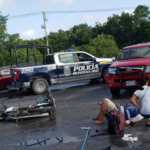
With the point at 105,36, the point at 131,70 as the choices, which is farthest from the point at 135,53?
the point at 105,36

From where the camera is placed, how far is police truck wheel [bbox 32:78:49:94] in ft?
40.0

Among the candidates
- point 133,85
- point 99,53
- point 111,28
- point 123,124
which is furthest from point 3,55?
point 123,124

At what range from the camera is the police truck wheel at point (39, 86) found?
40.0ft

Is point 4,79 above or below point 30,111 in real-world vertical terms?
above

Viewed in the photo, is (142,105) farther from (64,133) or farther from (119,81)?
(119,81)

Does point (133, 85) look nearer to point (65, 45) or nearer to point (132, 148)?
point (132, 148)

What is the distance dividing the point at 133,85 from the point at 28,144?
14.2 feet

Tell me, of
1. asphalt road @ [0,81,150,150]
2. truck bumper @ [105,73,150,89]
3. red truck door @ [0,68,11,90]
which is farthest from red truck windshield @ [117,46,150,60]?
red truck door @ [0,68,11,90]

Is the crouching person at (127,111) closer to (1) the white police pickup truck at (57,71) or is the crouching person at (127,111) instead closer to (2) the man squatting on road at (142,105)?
(2) the man squatting on road at (142,105)

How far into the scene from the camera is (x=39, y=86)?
1234 centimetres

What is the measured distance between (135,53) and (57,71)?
4059 mm

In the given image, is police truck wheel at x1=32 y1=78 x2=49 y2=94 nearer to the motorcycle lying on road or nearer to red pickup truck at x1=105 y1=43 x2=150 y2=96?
red pickup truck at x1=105 y1=43 x2=150 y2=96

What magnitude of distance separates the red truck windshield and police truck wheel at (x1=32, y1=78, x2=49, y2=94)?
386 centimetres

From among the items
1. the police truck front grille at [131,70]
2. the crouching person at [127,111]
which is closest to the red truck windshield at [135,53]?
the police truck front grille at [131,70]
